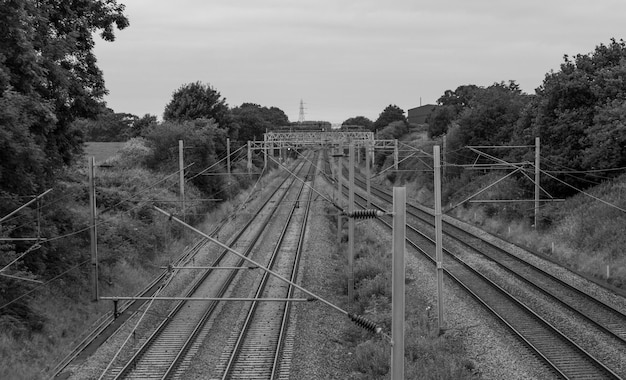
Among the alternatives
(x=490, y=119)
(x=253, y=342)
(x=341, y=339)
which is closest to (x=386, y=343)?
(x=341, y=339)

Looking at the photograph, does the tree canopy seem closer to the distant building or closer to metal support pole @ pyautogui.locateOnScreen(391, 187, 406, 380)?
metal support pole @ pyautogui.locateOnScreen(391, 187, 406, 380)

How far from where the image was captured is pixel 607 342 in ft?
47.5

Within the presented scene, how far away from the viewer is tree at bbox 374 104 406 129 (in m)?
124

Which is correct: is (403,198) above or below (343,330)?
above

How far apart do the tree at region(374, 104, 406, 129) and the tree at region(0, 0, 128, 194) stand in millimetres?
105024

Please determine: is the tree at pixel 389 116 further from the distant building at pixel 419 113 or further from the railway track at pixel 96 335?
the railway track at pixel 96 335

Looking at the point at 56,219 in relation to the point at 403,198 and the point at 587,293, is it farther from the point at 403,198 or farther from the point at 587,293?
the point at 587,293

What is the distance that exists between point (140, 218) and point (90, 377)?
17071mm

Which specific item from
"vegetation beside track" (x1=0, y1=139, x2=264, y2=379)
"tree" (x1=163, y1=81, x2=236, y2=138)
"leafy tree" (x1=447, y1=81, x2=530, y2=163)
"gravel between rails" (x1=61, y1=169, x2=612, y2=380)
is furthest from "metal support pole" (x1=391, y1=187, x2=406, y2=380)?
"tree" (x1=163, y1=81, x2=236, y2=138)

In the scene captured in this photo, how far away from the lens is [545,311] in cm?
1731

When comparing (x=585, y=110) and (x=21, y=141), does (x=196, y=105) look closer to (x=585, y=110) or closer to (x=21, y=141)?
(x=585, y=110)

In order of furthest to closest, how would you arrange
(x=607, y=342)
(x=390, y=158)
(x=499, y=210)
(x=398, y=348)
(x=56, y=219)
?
(x=390, y=158)
(x=499, y=210)
(x=56, y=219)
(x=607, y=342)
(x=398, y=348)

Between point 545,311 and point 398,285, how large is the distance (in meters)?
12.1

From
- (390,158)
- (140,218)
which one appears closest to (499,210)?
(140,218)
